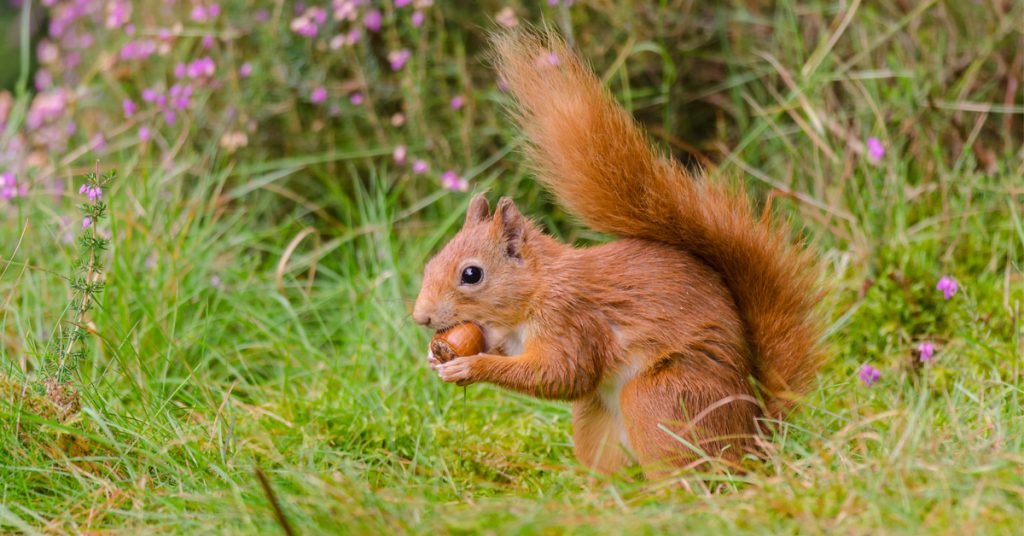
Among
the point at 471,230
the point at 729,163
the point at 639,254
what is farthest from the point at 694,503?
the point at 729,163

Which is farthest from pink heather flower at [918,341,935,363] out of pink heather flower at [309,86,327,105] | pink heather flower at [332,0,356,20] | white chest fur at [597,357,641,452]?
pink heather flower at [309,86,327,105]

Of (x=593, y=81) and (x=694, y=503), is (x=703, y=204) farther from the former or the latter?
(x=694, y=503)

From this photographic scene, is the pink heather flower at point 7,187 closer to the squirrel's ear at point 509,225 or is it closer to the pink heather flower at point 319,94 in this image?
the pink heather flower at point 319,94

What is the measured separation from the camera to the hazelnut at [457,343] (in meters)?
2.53

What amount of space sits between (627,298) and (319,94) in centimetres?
215

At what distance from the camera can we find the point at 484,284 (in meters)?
2.60

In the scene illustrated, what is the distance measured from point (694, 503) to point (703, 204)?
72 cm

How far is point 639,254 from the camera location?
260 centimetres

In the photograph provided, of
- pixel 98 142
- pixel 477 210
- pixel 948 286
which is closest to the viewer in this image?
pixel 477 210

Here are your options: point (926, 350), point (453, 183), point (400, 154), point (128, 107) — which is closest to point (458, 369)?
point (926, 350)

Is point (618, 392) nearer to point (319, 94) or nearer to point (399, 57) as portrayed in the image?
point (399, 57)

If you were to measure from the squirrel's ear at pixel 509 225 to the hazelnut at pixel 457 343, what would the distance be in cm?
21

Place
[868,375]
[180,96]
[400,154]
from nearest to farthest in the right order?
[868,375], [400,154], [180,96]

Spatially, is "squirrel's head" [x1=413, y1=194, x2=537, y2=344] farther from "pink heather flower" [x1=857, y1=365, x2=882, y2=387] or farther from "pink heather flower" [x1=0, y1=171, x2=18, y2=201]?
"pink heather flower" [x1=0, y1=171, x2=18, y2=201]
